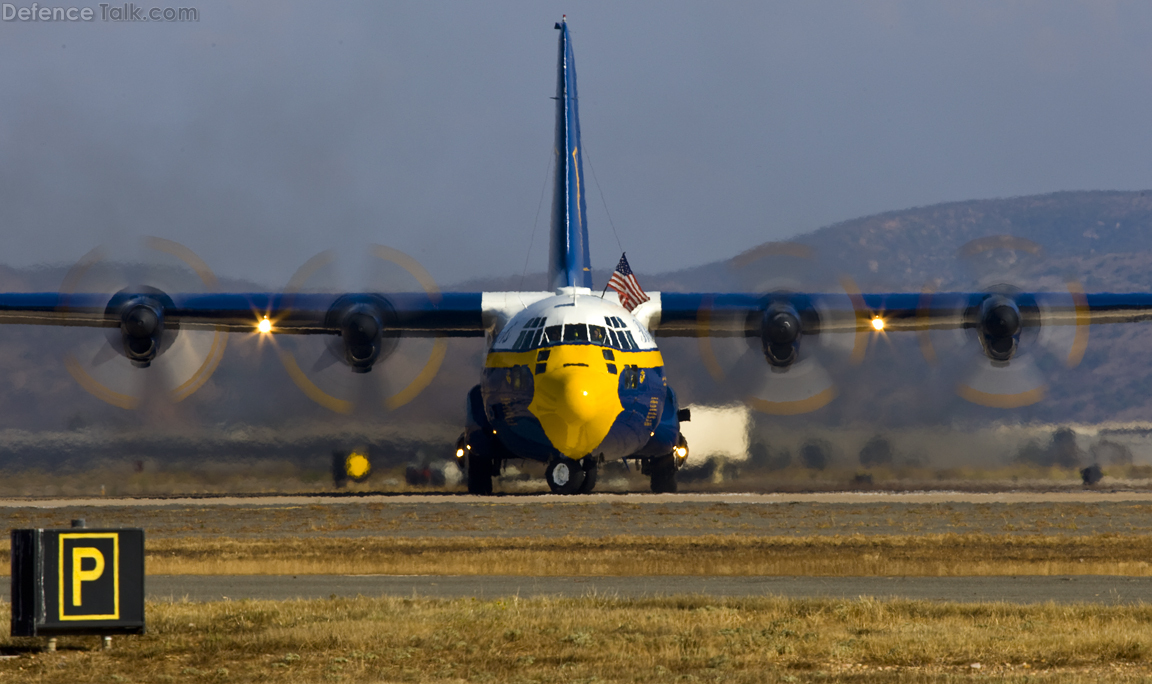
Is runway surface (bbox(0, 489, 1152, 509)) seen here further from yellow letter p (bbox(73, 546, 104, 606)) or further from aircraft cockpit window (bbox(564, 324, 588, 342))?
yellow letter p (bbox(73, 546, 104, 606))

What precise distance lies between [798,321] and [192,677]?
30403mm

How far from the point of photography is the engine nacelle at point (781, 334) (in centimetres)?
4172

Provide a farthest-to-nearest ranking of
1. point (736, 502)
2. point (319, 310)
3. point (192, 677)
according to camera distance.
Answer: point (319, 310) → point (736, 502) → point (192, 677)

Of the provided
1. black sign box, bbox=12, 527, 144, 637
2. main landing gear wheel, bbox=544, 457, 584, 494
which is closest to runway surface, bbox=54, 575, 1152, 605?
black sign box, bbox=12, 527, 144, 637

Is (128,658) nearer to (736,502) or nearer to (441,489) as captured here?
(736,502)

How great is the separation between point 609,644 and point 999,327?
94.6 ft

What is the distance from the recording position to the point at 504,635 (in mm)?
15805

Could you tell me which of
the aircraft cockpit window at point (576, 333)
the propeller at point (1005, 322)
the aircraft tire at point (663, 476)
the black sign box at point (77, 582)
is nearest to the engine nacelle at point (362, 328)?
the aircraft cockpit window at point (576, 333)

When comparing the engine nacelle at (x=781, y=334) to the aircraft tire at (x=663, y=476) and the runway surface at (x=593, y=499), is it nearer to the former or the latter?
the runway surface at (x=593, y=499)

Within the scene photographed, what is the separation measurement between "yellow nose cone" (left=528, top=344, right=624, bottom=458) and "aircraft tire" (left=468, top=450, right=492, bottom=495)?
562cm

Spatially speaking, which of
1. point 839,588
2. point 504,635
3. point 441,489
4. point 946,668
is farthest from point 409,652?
point 441,489

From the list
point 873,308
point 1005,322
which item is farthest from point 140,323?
point 1005,322

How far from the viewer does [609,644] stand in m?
15.3

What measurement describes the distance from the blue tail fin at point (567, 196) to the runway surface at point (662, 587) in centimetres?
2232
